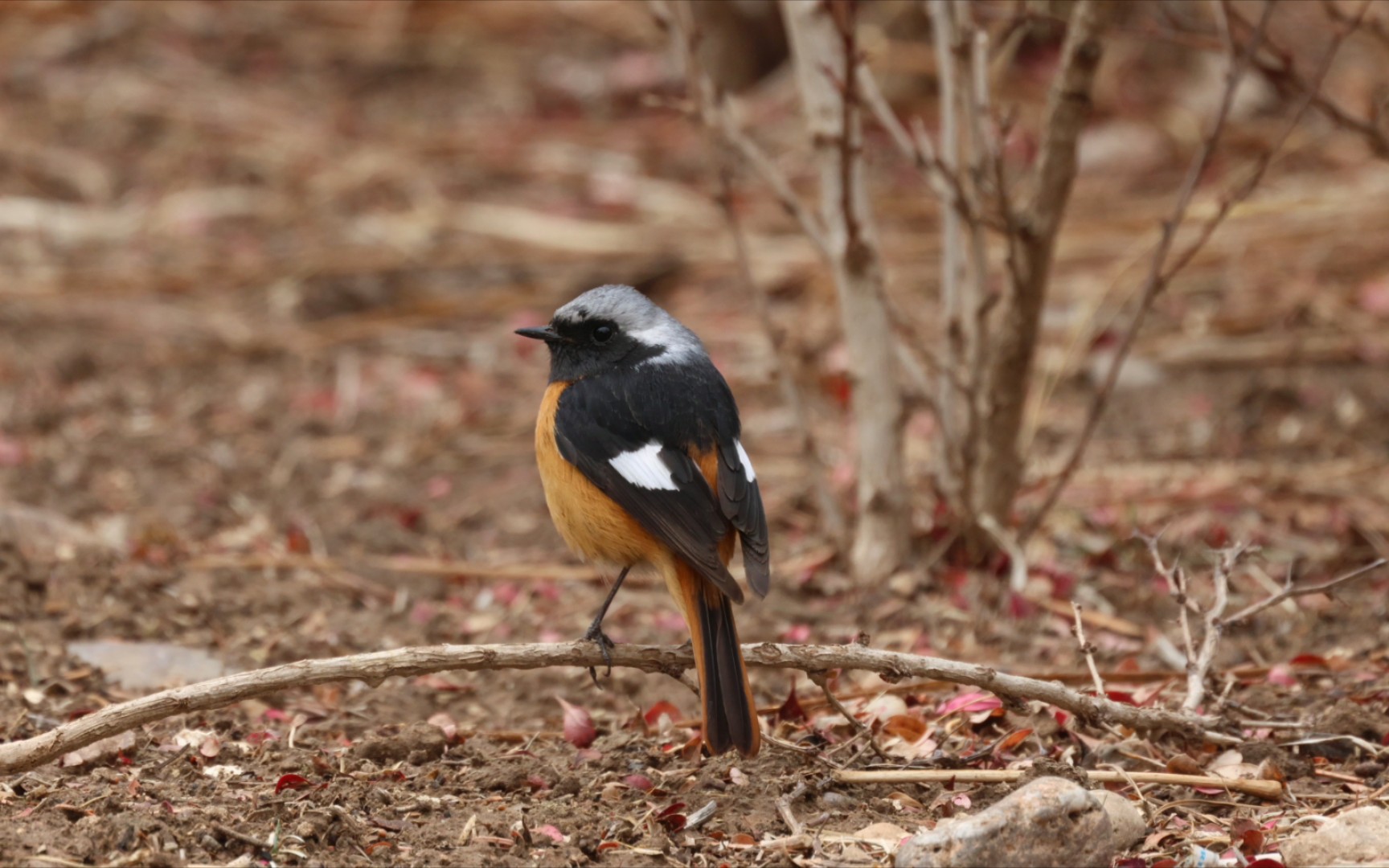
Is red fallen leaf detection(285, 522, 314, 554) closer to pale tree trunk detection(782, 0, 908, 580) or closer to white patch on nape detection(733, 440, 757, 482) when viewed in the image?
pale tree trunk detection(782, 0, 908, 580)

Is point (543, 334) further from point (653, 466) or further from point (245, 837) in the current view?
point (245, 837)

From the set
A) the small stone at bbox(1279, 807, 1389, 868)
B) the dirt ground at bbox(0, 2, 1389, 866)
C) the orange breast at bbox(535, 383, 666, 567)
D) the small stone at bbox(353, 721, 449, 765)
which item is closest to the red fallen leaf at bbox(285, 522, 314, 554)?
the dirt ground at bbox(0, 2, 1389, 866)

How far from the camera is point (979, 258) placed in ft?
16.3

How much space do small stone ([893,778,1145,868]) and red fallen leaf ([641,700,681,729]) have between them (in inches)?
50.5

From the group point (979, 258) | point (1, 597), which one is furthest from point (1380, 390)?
point (1, 597)

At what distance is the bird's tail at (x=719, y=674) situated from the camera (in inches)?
134

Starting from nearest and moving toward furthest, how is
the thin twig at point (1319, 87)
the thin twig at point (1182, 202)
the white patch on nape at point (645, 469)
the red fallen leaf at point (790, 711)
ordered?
the white patch on nape at point (645, 469), the red fallen leaf at point (790, 711), the thin twig at point (1182, 202), the thin twig at point (1319, 87)

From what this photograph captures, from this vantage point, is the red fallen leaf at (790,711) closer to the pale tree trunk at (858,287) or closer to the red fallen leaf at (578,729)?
the red fallen leaf at (578,729)

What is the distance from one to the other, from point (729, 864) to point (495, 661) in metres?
0.71

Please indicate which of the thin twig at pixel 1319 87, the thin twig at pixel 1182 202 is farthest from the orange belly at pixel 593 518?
the thin twig at pixel 1319 87

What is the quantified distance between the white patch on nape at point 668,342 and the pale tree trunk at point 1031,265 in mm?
1100

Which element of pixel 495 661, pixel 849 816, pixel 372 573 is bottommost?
pixel 372 573

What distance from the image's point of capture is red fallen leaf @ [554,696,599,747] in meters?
4.01

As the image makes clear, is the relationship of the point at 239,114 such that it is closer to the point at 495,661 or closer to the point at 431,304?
the point at 431,304
